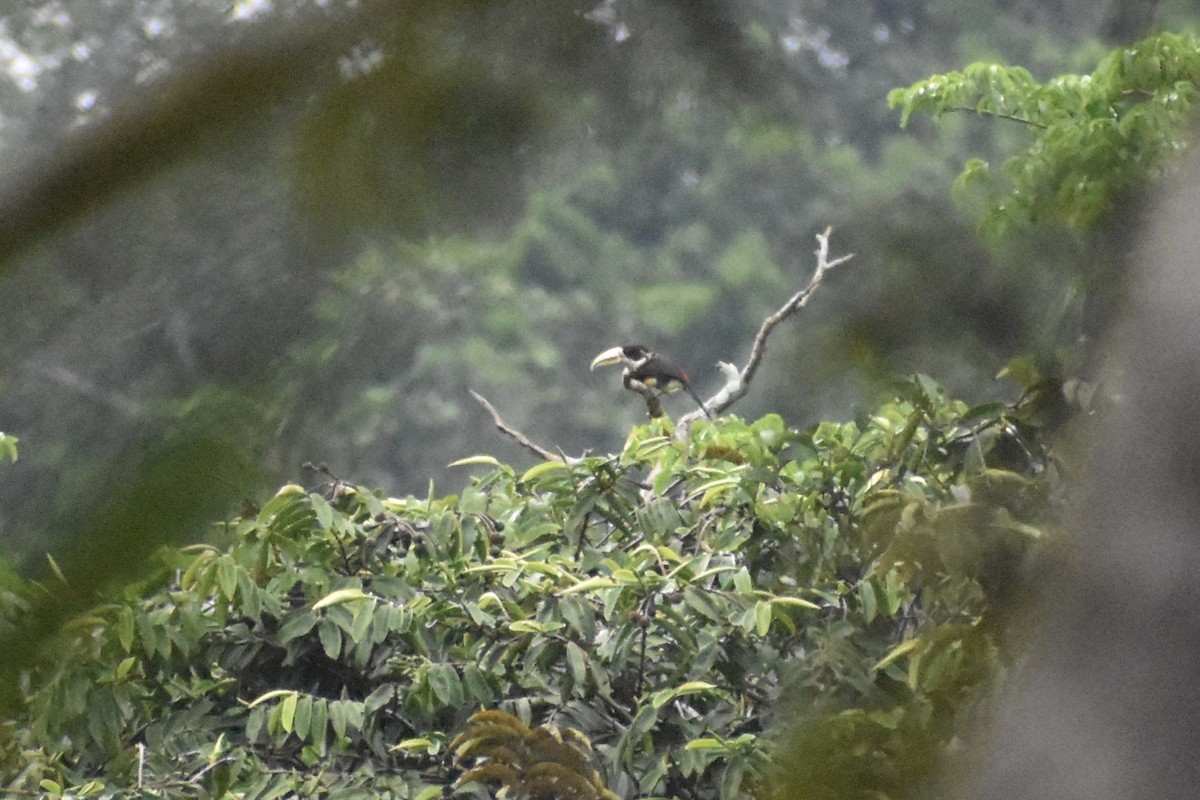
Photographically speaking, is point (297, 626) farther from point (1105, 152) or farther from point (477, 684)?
point (1105, 152)

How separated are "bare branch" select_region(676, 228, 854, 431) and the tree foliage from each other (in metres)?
0.10

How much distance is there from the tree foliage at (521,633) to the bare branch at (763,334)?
0.10 metres

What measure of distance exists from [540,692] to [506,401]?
2.00 m

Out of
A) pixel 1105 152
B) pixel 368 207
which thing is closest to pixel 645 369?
pixel 1105 152

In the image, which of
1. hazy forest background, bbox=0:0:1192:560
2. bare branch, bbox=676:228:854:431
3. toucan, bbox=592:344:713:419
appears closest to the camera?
hazy forest background, bbox=0:0:1192:560

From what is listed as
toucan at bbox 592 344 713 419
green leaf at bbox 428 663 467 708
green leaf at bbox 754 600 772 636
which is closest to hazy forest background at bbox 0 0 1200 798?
green leaf at bbox 754 600 772 636

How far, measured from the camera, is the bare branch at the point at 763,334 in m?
0.49

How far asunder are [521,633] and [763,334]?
393 millimetres

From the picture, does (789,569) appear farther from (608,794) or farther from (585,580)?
(608,794)

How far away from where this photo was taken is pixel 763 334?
115 cm

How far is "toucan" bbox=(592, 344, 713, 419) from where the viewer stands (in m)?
2.25

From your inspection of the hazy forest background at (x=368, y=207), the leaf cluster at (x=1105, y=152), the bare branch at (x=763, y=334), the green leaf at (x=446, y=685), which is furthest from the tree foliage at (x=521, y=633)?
the hazy forest background at (x=368, y=207)

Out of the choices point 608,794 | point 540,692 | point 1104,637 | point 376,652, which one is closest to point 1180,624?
point 1104,637

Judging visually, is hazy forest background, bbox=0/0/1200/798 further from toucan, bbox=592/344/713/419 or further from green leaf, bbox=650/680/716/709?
toucan, bbox=592/344/713/419
